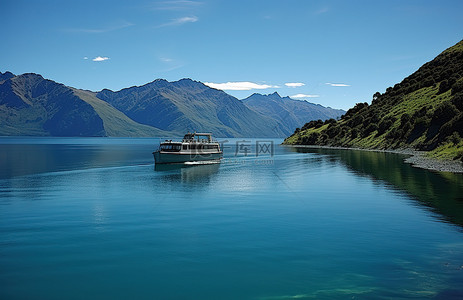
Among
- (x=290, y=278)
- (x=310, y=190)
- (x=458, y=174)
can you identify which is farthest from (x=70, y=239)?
(x=458, y=174)

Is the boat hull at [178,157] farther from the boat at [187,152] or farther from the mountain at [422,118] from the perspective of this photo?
the mountain at [422,118]

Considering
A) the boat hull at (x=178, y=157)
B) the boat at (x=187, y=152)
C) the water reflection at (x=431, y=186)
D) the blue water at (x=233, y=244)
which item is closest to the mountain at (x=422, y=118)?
the water reflection at (x=431, y=186)

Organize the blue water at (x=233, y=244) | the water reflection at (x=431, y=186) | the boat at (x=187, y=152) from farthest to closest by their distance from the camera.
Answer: the boat at (x=187, y=152) → the water reflection at (x=431, y=186) → the blue water at (x=233, y=244)

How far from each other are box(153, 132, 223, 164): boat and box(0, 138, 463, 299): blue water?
4756 cm

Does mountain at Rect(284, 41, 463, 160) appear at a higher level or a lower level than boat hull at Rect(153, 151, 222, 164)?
higher

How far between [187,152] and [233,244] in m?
80.4

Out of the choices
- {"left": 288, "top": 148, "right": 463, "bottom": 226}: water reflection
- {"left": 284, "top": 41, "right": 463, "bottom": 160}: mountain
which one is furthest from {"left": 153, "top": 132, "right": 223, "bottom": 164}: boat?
{"left": 284, "top": 41, "right": 463, "bottom": 160}: mountain

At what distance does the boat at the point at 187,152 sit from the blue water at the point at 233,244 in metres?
47.6

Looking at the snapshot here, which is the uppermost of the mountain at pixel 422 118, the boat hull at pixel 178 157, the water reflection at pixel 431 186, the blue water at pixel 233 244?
the mountain at pixel 422 118

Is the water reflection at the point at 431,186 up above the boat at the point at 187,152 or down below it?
below

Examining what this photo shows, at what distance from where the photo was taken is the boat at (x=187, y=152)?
102562 millimetres

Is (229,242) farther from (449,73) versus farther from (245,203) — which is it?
(449,73)

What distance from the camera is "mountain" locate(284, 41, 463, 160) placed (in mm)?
101075

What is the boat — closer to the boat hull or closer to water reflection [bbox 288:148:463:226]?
the boat hull
